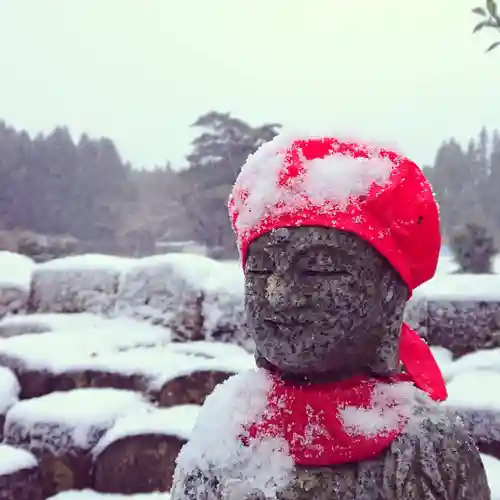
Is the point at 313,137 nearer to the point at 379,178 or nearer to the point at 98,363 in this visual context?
the point at 379,178

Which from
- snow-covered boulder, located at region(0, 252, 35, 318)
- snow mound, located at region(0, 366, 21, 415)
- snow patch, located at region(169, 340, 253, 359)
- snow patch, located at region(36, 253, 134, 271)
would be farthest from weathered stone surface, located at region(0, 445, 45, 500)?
snow-covered boulder, located at region(0, 252, 35, 318)

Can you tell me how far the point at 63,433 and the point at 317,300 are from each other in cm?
311

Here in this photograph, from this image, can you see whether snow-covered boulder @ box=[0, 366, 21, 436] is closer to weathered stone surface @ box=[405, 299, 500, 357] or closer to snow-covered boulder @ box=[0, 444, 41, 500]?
snow-covered boulder @ box=[0, 444, 41, 500]

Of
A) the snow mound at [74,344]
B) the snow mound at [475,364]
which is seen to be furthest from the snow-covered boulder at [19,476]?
the snow mound at [475,364]

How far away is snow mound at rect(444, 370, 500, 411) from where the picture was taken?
367 centimetres

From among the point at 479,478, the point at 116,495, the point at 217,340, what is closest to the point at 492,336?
the point at 217,340

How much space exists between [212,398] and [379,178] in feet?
1.41

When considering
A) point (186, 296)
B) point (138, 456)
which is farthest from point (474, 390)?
point (186, 296)

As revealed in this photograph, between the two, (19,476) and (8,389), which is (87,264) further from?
(19,476)

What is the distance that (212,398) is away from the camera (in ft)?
3.66

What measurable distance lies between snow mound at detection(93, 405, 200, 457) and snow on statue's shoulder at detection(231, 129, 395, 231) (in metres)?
2.56

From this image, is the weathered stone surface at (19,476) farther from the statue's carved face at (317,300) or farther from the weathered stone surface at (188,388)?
the statue's carved face at (317,300)

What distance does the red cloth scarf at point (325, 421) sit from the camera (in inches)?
38.2

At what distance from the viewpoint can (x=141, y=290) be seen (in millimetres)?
5969
